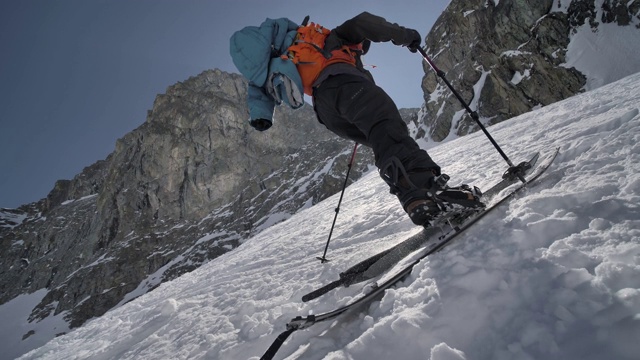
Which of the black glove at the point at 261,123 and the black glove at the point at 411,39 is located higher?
the black glove at the point at 261,123

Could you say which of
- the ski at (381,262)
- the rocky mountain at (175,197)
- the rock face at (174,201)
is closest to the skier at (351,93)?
the ski at (381,262)

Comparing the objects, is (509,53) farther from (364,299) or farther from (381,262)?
(364,299)

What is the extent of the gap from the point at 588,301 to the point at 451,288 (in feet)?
1.61

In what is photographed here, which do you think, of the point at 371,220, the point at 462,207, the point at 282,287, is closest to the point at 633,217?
the point at 462,207

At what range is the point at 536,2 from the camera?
3444cm

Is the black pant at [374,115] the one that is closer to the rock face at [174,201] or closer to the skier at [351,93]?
the skier at [351,93]

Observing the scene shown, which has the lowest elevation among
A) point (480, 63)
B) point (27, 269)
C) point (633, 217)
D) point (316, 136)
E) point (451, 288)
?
point (633, 217)

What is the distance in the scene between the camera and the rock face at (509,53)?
3042 cm

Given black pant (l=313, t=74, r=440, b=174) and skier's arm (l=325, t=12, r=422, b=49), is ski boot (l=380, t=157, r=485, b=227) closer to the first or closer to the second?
black pant (l=313, t=74, r=440, b=174)

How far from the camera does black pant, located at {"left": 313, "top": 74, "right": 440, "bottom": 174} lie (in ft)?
7.30

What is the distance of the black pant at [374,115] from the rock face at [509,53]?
36470 millimetres

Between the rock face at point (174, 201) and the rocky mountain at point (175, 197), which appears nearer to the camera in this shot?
the rocky mountain at point (175, 197)

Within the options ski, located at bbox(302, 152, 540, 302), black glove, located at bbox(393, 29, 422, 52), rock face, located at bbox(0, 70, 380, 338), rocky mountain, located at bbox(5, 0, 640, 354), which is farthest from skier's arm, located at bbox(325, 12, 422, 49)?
rock face, located at bbox(0, 70, 380, 338)

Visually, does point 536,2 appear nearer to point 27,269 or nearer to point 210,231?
point 210,231
